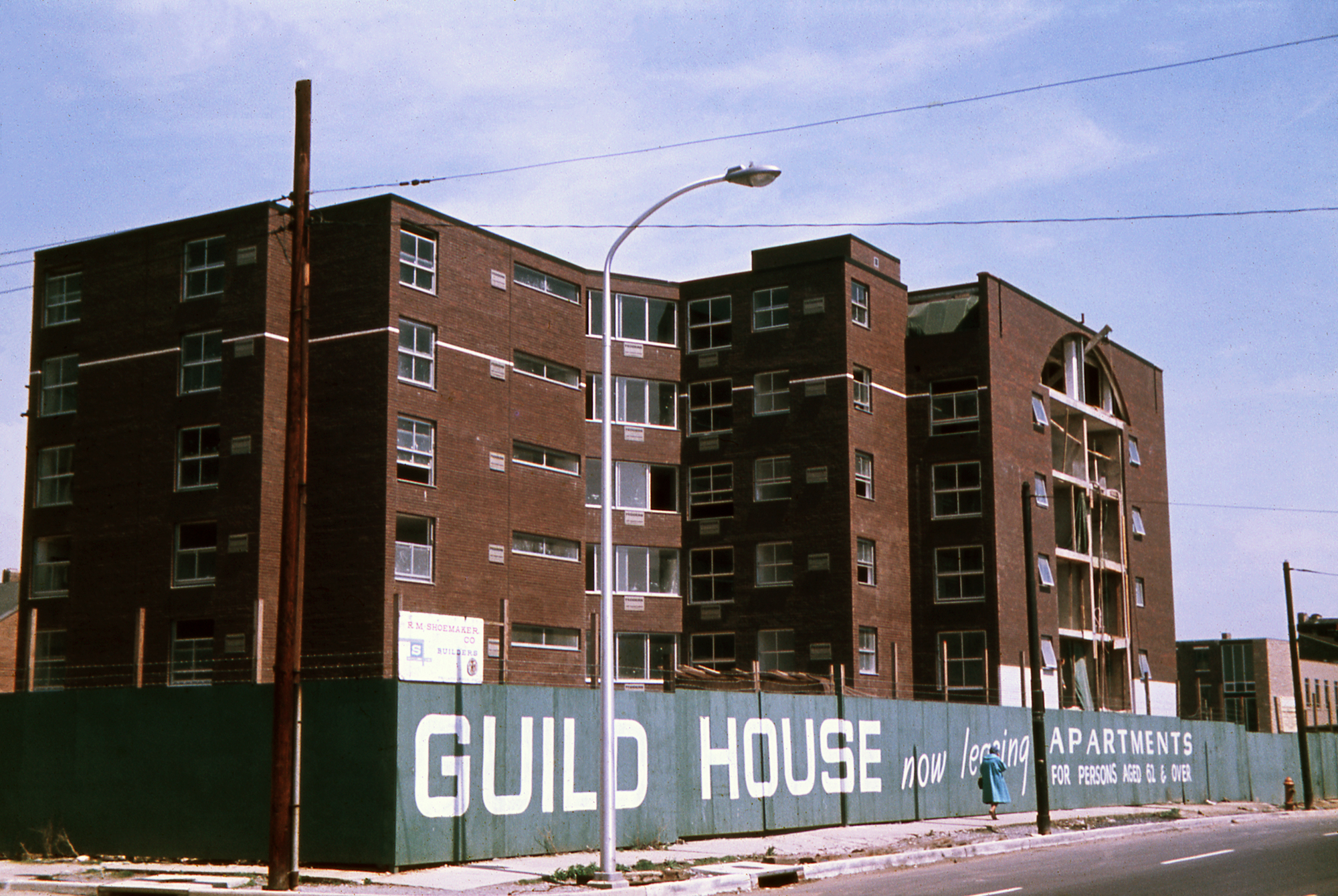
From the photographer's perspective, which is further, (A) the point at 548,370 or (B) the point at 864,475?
(B) the point at 864,475

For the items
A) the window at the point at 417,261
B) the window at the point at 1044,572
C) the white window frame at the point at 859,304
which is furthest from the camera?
the window at the point at 1044,572

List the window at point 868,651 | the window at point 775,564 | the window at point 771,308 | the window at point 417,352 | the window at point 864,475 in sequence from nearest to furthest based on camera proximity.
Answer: the window at point 417,352
the window at point 868,651
the window at point 864,475
the window at point 775,564
the window at point 771,308

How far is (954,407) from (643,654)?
13.8 m

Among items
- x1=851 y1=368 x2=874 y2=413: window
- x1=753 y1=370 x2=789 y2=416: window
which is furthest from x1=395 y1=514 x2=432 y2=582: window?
x1=851 y1=368 x2=874 y2=413: window

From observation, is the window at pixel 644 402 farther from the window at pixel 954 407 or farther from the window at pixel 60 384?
the window at pixel 60 384

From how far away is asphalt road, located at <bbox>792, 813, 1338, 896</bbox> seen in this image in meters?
17.5

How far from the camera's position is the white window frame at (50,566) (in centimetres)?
4181

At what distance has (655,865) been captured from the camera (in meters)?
19.8

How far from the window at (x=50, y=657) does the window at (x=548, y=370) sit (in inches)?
608

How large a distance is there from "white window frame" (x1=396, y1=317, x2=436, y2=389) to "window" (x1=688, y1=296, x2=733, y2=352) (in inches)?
476

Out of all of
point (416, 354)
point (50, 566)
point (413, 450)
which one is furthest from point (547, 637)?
point (50, 566)

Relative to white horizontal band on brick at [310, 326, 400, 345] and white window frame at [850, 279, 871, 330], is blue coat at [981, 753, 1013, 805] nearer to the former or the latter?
Result: white horizontal band on brick at [310, 326, 400, 345]

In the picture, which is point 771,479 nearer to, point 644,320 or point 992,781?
point 644,320

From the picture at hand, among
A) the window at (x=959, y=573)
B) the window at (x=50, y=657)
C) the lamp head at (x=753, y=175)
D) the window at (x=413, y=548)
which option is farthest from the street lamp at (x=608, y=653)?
the window at (x=959, y=573)
